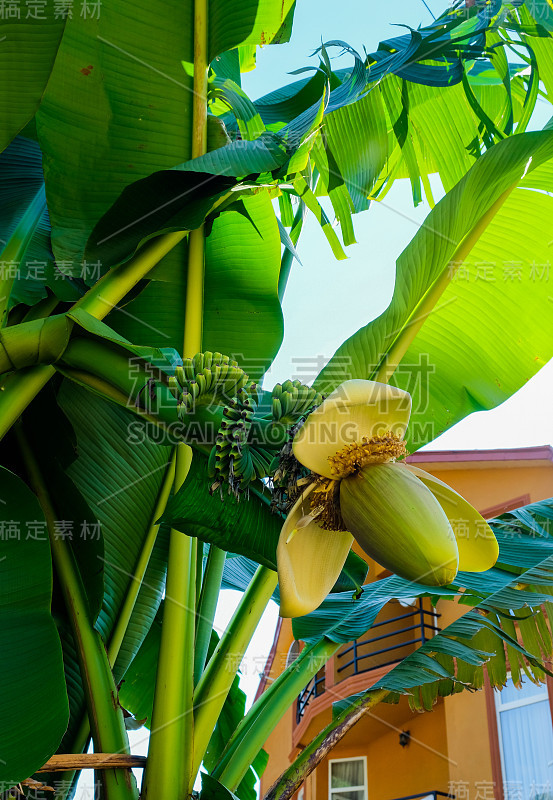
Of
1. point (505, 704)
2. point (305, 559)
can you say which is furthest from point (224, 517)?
point (505, 704)

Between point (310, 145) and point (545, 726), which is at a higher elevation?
point (310, 145)

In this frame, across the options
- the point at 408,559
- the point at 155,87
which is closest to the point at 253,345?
the point at 155,87

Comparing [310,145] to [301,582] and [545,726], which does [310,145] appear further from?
[545,726]

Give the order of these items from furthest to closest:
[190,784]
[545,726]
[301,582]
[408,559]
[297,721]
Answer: [297,721]
[545,726]
[190,784]
[301,582]
[408,559]

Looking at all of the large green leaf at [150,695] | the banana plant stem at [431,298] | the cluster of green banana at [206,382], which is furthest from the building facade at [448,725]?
the cluster of green banana at [206,382]

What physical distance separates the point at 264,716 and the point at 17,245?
4.25 feet

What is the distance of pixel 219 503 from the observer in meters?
0.96

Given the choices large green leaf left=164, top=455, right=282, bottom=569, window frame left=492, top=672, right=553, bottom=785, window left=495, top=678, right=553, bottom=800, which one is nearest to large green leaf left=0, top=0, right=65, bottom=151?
large green leaf left=164, top=455, right=282, bottom=569

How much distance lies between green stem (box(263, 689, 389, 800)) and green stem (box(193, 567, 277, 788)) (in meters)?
0.25

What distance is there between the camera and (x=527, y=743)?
3867 mm

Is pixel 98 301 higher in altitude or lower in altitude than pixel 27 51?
lower

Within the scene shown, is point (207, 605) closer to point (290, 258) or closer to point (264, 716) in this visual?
point (264, 716)

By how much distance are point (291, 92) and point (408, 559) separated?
182 cm

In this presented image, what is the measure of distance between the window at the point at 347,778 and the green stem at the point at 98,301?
4.97m
